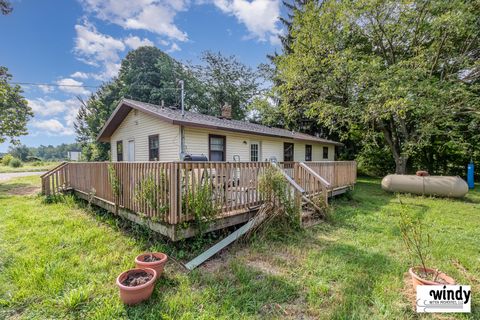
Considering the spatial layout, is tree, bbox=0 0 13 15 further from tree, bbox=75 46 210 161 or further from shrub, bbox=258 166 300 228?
shrub, bbox=258 166 300 228

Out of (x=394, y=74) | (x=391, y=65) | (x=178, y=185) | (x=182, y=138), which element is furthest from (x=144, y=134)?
(x=391, y=65)

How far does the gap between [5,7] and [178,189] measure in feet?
46.6

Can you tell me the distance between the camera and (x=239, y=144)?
10.4 metres

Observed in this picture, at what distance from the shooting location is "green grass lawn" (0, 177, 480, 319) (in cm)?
239

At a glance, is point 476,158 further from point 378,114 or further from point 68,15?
point 68,15

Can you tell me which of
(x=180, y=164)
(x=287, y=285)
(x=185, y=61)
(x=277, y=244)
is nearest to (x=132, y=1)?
(x=180, y=164)

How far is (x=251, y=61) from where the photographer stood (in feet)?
82.7

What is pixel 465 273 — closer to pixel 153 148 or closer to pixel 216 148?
pixel 216 148

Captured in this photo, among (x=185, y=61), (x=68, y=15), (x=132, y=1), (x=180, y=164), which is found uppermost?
(x=185, y=61)

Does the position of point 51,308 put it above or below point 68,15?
below

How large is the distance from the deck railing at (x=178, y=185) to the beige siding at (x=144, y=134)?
9.31 ft

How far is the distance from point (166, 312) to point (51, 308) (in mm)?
1220

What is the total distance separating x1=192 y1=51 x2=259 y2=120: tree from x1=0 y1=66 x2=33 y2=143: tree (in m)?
13.9

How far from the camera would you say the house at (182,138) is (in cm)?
849
